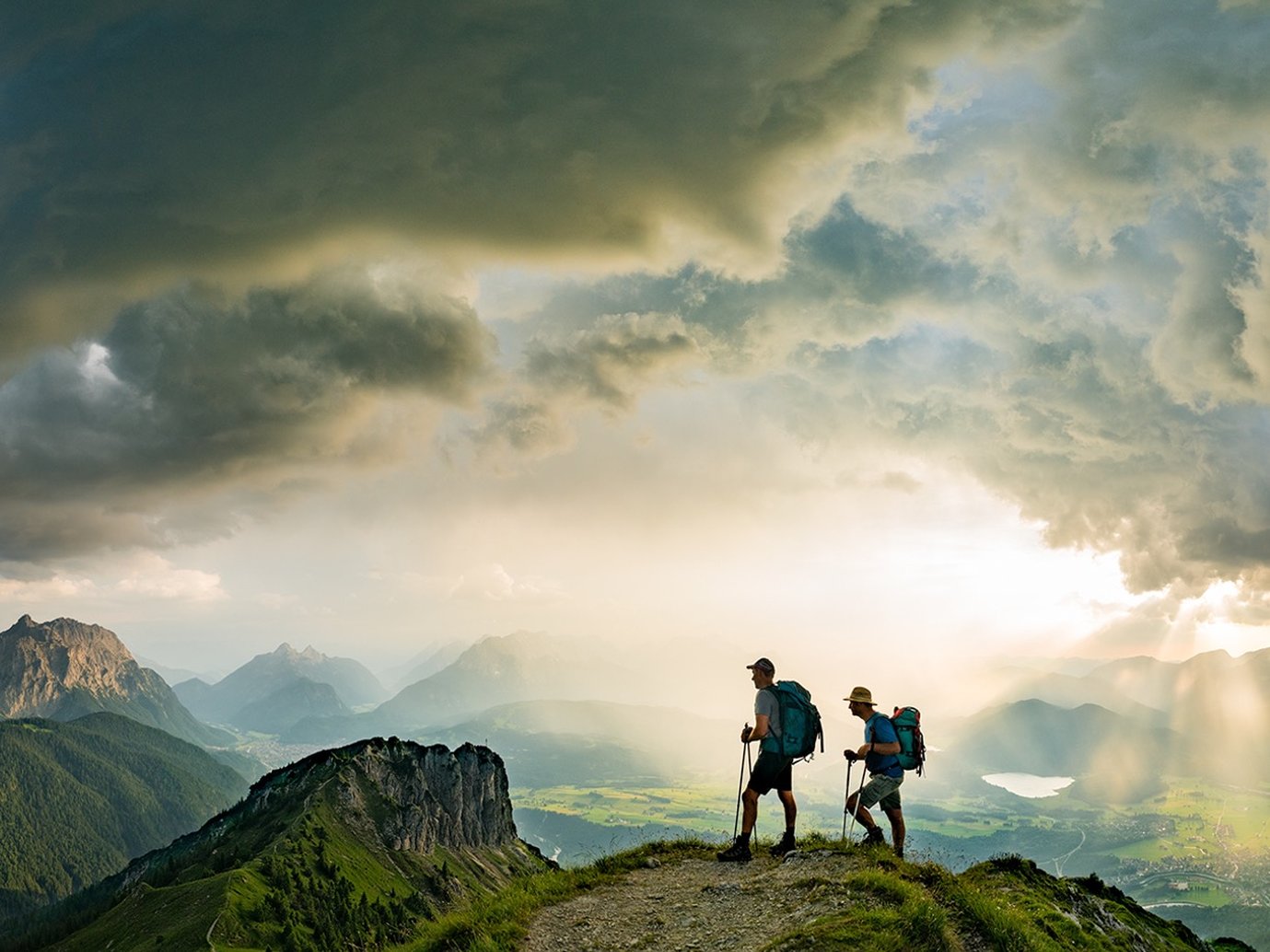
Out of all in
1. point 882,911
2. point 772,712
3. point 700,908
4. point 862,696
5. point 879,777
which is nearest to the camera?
point 882,911

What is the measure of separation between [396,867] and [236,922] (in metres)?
77.4

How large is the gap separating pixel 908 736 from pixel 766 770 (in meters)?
3.94

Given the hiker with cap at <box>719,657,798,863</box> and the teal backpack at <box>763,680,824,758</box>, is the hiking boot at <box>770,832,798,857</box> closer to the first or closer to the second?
the hiker with cap at <box>719,657,798,863</box>

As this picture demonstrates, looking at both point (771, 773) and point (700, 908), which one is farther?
point (771, 773)

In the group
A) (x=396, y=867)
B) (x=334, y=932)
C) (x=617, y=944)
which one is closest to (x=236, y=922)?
(x=334, y=932)

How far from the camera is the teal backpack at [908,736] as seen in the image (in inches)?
742

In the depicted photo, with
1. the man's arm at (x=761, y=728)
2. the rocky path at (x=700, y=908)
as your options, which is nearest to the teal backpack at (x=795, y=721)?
the man's arm at (x=761, y=728)

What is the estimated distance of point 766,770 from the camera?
18.5 meters

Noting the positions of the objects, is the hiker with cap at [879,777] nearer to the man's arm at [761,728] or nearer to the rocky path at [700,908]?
the rocky path at [700,908]

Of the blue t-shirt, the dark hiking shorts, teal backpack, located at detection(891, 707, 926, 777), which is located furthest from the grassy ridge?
teal backpack, located at detection(891, 707, 926, 777)

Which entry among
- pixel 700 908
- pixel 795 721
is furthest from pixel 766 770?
pixel 700 908

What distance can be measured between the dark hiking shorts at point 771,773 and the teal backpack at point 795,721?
0.61 ft

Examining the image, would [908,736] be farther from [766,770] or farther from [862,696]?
[766,770]

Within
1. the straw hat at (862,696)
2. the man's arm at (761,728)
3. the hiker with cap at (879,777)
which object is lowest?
the hiker with cap at (879,777)
